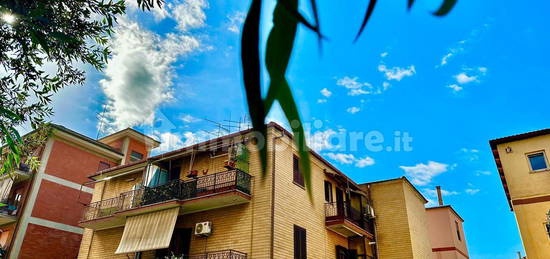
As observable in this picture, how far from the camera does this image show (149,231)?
1256 cm

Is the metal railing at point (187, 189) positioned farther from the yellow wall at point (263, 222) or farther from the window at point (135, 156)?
the window at point (135, 156)

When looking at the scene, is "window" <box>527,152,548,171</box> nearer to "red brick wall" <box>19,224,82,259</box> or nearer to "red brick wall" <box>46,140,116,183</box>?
"red brick wall" <box>46,140,116,183</box>

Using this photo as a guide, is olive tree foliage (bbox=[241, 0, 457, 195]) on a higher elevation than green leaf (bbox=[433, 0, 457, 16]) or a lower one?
lower

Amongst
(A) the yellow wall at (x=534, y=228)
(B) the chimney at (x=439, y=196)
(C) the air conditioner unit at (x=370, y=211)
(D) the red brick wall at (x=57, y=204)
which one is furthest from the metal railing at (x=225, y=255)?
(B) the chimney at (x=439, y=196)

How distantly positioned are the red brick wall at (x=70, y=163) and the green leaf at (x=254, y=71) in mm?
20960

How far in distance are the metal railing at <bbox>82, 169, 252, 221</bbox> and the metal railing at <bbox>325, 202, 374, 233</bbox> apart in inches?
164

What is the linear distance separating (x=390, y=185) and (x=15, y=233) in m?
16.8

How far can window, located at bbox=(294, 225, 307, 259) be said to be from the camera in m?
12.0

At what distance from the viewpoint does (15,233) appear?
16906 millimetres

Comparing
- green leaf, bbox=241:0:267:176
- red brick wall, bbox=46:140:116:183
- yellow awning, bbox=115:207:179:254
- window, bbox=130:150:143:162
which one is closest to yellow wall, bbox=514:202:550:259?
yellow awning, bbox=115:207:179:254

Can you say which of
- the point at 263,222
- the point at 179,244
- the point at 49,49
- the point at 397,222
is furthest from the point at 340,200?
the point at 49,49

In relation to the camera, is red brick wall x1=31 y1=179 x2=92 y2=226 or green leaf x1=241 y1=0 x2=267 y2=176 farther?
red brick wall x1=31 y1=179 x2=92 y2=226

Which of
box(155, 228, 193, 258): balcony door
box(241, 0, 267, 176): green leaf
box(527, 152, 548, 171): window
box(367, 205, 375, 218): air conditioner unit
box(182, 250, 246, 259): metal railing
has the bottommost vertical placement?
box(241, 0, 267, 176): green leaf

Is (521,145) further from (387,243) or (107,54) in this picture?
(107,54)
